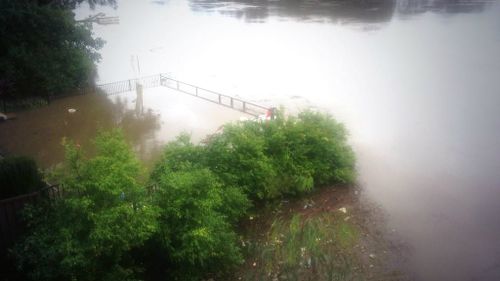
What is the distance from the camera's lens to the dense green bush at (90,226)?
6434 millimetres

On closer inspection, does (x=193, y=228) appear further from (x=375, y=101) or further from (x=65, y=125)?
(x=375, y=101)

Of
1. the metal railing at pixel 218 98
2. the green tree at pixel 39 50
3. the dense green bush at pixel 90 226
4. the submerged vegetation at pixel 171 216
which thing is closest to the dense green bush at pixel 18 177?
the submerged vegetation at pixel 171 216

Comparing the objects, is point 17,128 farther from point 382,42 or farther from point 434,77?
point 382,42

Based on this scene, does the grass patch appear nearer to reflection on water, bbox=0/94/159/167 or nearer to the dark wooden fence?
the dark wooden fence

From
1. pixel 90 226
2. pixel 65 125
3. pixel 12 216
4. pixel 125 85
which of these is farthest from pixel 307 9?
pixel 90 226

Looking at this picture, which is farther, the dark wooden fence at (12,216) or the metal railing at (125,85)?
the metal railing at (125,85)

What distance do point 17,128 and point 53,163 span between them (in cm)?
465

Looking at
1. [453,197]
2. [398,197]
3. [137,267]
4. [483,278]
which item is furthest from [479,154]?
[137,267]

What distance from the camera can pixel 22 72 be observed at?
1908 cm

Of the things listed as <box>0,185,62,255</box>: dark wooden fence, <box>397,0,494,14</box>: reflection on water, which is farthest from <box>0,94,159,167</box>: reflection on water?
<box>397,0,494,14</box>: reflection on water

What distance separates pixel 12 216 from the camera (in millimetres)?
7898

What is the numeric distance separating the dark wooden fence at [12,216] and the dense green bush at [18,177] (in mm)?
589

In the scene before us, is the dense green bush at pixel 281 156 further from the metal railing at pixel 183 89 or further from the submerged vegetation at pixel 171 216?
the metal railing at pixel 183 89

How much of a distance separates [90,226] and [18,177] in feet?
9.95
